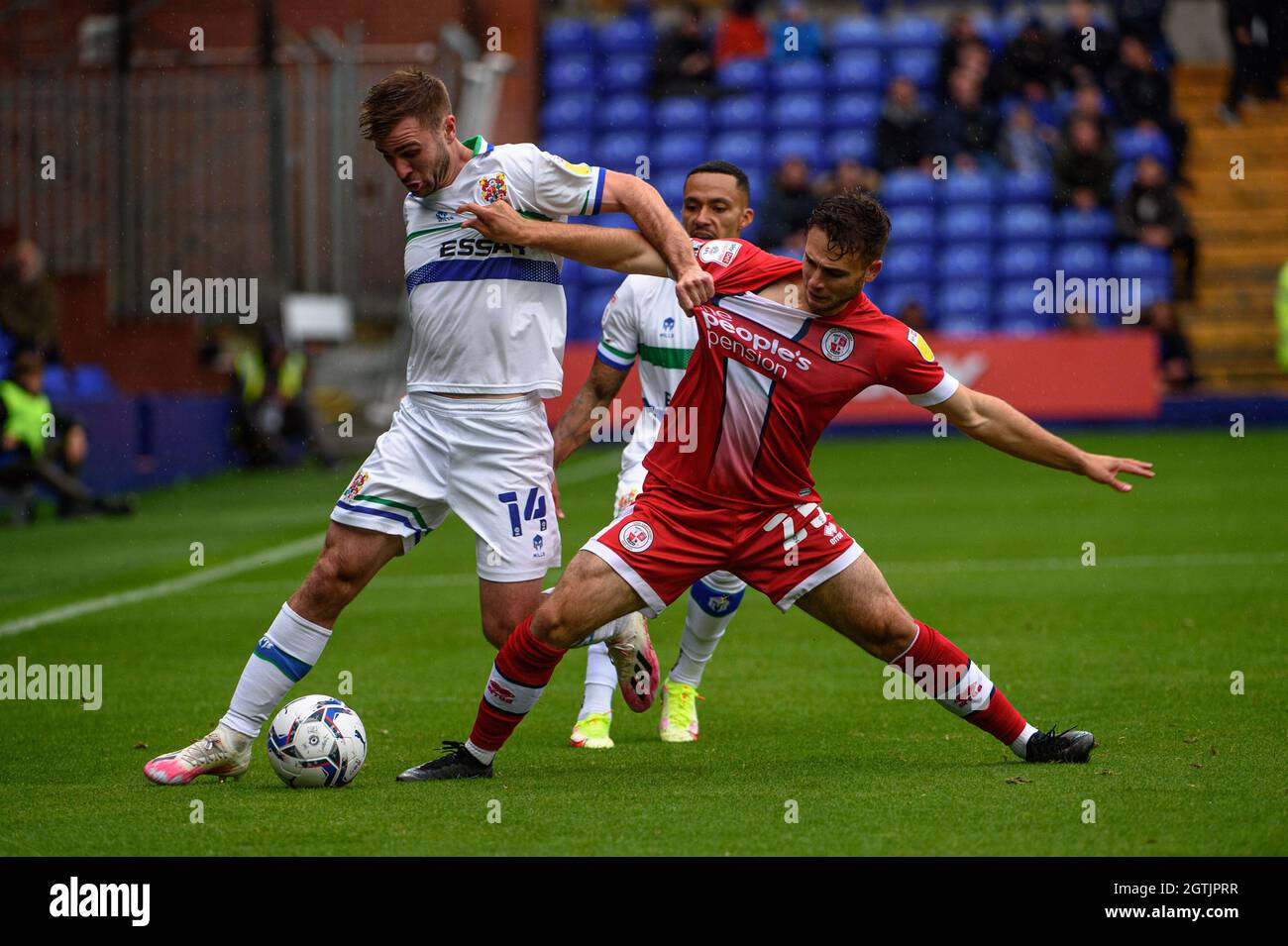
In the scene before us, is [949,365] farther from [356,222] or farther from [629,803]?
[629,803]

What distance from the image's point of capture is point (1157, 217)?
24062mm

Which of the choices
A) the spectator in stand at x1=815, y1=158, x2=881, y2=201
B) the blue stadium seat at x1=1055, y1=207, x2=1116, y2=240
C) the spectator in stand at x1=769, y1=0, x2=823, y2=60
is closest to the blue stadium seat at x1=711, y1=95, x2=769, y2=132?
the spectator in stand at x1=769, y1=0, x2=823, y2=60

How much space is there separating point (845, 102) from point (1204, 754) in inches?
860

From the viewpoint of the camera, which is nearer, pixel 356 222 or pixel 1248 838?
pixel 1248 838

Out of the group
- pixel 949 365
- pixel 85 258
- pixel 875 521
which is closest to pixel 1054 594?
pixel 875 521

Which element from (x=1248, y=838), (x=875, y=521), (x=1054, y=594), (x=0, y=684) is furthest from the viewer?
(x=875, y=521)

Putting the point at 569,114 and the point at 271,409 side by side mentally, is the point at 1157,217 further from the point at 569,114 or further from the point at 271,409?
the point at 271,409

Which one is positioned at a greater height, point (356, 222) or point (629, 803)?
point (356, 222)

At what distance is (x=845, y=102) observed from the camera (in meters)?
27.1

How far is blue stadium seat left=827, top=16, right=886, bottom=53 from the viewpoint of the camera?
2741 cm

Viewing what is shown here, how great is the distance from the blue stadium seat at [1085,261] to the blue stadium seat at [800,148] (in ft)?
13.0

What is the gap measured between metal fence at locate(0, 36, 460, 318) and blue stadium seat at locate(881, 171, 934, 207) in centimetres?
708

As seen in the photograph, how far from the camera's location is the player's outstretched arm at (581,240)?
19.4 ft

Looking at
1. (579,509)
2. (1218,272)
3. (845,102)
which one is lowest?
(579,509)
